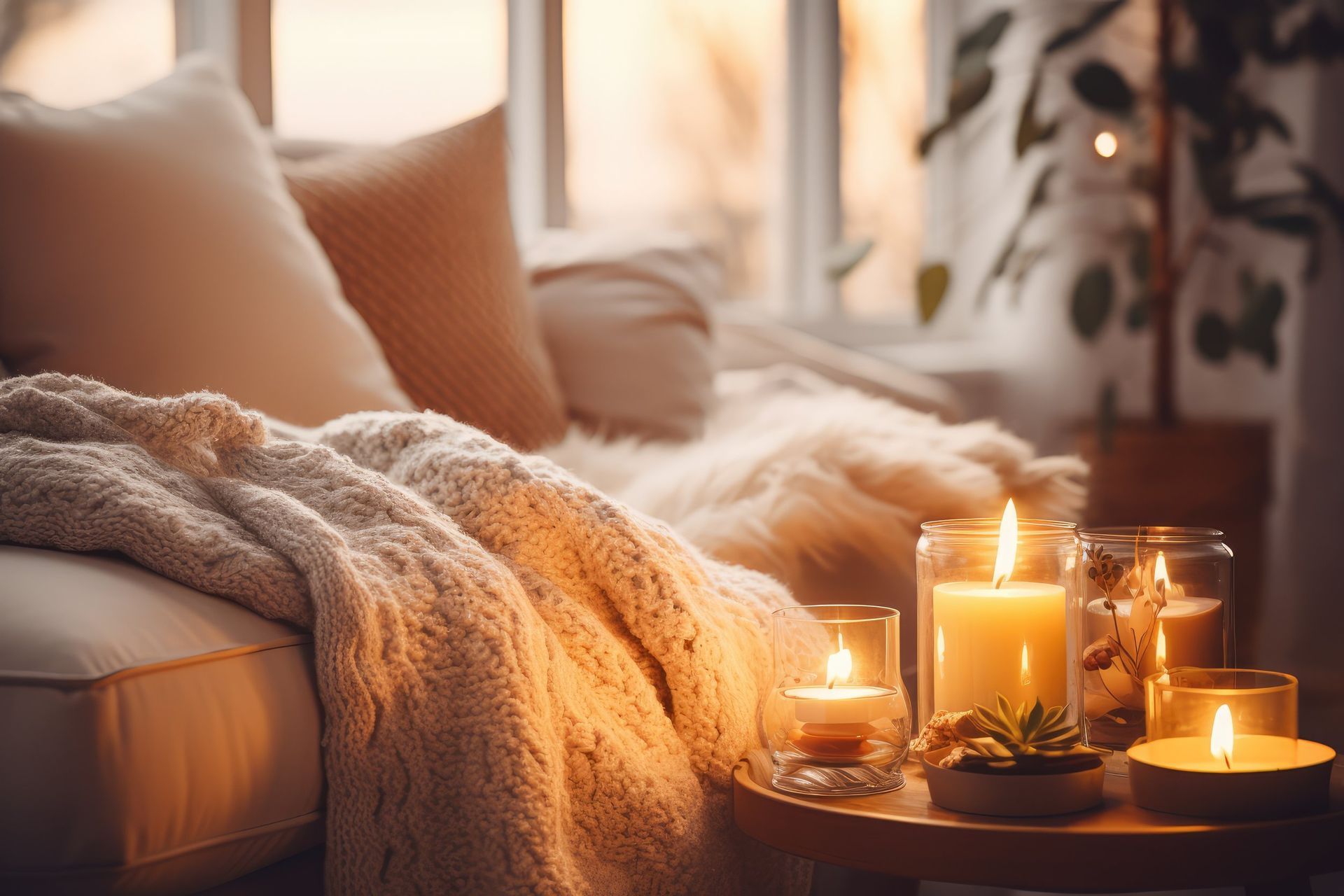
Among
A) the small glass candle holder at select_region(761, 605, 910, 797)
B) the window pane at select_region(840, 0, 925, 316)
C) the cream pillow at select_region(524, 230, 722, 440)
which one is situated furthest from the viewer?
the window pane at select_region(840, 0, 925, 316)

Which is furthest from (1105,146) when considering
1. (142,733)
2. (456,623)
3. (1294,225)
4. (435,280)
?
(1294,225)

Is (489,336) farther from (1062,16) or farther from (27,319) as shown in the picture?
(1062,16)

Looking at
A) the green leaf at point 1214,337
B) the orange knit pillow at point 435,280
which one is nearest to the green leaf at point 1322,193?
the green leaf at point 1214,337

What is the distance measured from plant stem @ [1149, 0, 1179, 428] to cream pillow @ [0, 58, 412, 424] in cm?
184

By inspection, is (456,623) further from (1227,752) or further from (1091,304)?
(1091,304)

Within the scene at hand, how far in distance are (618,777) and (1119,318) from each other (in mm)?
2780

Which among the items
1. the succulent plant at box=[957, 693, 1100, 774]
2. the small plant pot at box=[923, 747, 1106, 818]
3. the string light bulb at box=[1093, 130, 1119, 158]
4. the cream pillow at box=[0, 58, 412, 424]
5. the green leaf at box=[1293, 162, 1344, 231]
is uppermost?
the green leaf at box=[1293, 162, 1344, 231]

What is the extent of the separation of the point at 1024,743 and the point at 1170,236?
2182 mm

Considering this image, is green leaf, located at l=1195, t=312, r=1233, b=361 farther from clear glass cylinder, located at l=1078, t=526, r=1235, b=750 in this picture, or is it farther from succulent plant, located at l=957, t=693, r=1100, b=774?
succulent plant, located at l=957, t=693, r=1100, b=774

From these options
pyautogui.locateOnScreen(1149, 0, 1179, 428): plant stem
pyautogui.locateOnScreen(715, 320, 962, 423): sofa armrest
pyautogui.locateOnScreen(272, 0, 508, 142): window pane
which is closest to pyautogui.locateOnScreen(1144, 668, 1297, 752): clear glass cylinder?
pyautogui.locateOnScreen(715, 320, 962, 423): sofa armrest

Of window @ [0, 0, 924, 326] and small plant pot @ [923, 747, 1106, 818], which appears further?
window @ [0, 0, 924, 326]

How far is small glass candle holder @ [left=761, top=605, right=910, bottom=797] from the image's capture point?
68 cm

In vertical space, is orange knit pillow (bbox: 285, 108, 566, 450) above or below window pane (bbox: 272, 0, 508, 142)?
below

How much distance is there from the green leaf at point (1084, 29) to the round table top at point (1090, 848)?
2132mm
